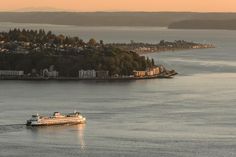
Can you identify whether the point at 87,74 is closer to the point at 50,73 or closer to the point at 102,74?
the point at 102,74

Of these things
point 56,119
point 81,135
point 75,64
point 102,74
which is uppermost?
point 75,64

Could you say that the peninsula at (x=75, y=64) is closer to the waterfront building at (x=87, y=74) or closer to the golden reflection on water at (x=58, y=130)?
the waterfront building at (x=87, y=74)

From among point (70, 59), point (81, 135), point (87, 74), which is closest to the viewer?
point (81, 135)

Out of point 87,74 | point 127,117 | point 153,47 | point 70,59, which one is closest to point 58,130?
point 127,117

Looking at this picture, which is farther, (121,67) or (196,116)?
(121,67)

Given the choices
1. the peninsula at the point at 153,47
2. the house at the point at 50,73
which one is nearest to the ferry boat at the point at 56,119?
the house at the point at 50,73

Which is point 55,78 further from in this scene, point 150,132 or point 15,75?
point 150,132

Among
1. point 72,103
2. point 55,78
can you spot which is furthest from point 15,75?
point 72,103

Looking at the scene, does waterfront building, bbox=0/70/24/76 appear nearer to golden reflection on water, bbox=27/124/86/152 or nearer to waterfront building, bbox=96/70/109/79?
waterfront building, bbox=96/70/109/79
